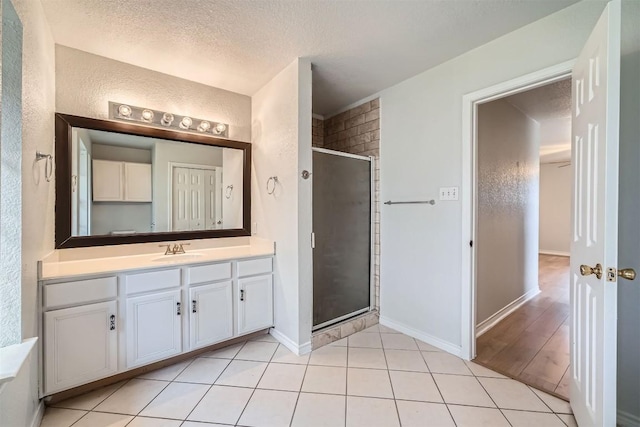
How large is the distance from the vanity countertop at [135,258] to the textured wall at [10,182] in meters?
0.37

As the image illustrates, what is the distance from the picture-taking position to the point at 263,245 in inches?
106

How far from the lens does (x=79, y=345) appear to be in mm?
1680

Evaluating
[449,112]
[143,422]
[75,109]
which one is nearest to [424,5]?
[449,112]

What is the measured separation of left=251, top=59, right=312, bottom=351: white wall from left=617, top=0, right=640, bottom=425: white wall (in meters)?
1.89

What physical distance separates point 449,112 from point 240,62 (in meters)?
1.76

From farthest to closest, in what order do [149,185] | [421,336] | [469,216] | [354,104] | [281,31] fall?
[354,104]
[421,336]
[149,185]
[469,216]
[281,31]

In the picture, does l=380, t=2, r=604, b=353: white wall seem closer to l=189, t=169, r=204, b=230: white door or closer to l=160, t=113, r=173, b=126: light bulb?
l=189, t=169, r=204, b=230: white door

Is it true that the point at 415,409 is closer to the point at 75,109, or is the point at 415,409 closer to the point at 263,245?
the point at 263,245

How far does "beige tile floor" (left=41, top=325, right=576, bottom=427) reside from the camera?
60.4 inches

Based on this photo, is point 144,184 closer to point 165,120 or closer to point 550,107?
point 165,120

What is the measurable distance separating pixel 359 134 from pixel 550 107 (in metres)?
2.25

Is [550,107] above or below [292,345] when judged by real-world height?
above

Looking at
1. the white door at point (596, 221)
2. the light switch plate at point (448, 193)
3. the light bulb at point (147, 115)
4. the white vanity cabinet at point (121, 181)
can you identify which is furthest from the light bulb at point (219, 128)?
the white door at point (596, 221)

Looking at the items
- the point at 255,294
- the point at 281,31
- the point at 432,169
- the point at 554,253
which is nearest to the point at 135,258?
the point at 255,294
